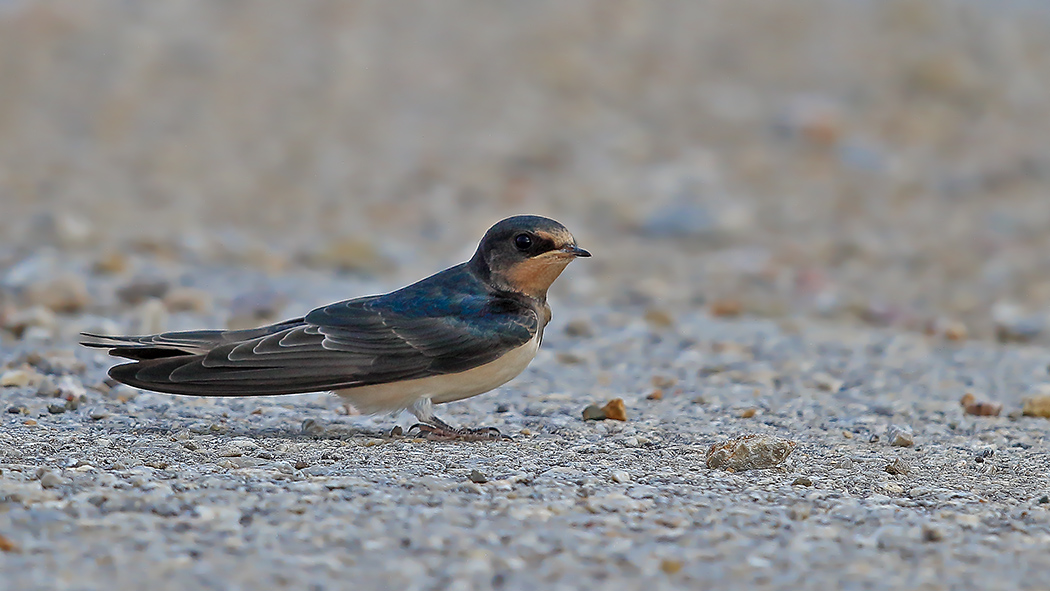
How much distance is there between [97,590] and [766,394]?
339 centimetres

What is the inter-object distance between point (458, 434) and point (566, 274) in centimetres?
422

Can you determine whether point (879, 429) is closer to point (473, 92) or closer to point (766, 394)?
point (766, 394)

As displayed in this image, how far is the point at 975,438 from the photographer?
4.78 meters

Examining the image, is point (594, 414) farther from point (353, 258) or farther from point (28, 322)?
point (353, 258)

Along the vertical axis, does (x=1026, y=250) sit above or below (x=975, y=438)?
above

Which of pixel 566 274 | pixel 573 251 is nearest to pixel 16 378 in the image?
pixel 573 251

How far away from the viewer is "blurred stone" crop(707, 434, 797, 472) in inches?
158

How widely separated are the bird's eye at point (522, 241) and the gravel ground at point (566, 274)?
0.65 metres

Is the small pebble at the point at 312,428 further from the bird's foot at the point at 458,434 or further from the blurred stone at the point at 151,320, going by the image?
the blurred stone at the point at 151,320

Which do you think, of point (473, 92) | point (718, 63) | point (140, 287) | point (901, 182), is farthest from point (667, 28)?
point (140, 287)

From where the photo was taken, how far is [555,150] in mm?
11562

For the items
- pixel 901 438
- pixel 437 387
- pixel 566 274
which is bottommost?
pixel 901 438

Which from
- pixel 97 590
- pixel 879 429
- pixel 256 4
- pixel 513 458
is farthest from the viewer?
pixel 256 4

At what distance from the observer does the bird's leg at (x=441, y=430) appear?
4508mm
